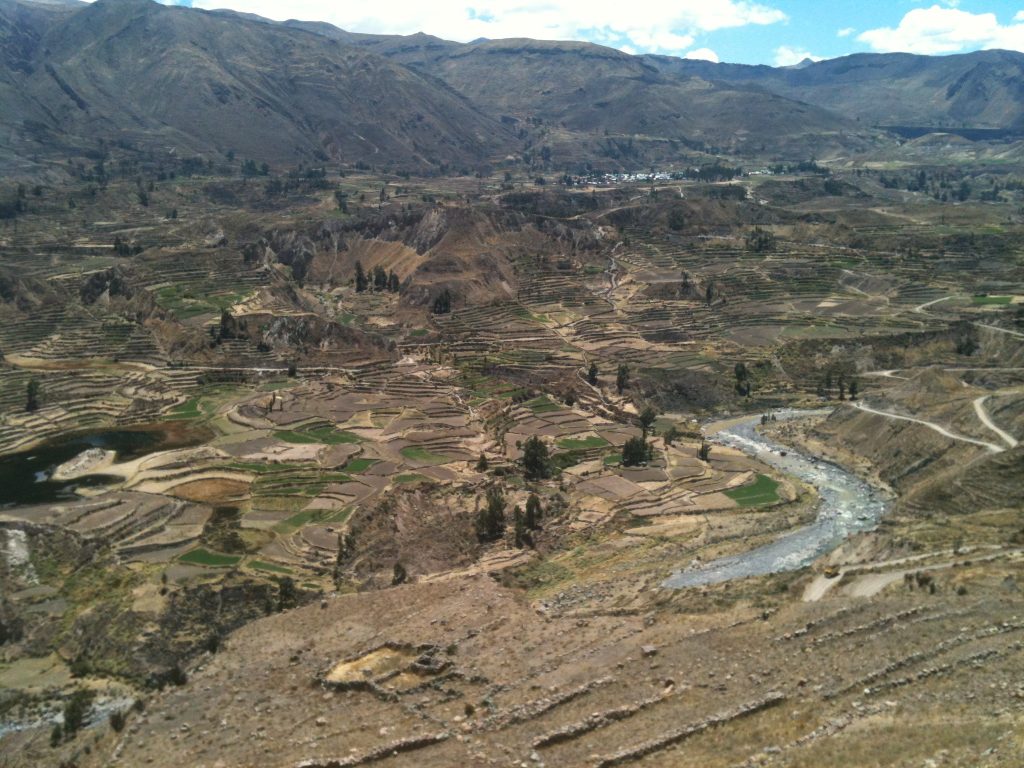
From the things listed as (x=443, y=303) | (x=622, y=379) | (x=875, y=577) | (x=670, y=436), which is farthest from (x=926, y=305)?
(x=875, y=577)

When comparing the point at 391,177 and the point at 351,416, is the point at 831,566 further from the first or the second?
the point at 391,177

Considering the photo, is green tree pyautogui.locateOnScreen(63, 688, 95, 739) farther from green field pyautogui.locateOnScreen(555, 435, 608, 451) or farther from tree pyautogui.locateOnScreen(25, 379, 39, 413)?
tree pyautogui.locateOnScreen(25, 379, 39, 413)

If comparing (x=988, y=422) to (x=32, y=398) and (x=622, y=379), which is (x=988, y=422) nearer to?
(x=622, y=379)

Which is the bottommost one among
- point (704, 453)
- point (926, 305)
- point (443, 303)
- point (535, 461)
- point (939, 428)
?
point (704, 453)

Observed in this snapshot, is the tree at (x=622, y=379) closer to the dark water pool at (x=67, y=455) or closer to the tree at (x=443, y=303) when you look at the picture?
the tree at (x=443, y=303)

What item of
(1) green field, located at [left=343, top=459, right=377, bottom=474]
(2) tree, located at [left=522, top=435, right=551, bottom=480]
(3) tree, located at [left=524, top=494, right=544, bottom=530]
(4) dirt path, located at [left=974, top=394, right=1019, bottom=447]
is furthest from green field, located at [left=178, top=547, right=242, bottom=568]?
(4) dirt path, located at [left=974, top=394, right=1019, bottom=447]

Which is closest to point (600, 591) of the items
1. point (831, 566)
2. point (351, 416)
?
point (831, 566)
